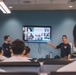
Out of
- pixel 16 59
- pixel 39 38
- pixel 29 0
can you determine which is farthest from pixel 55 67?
pixel 39 38

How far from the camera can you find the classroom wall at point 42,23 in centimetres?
852

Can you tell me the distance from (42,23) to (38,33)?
1.57 ft

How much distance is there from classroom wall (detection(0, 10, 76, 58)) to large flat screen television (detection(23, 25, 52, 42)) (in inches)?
7.9

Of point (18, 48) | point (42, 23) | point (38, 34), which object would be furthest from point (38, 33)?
point (18, 48)

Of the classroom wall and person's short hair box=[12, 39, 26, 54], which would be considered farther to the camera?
the classroom wall

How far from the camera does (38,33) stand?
8438mm

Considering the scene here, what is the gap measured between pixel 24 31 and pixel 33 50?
2.89ft

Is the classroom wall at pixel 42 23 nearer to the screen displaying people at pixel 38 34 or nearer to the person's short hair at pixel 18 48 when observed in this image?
the screen displaying people at pixel 38 34

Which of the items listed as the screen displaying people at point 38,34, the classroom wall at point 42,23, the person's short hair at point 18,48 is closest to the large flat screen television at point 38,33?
the screen displaying people at point 38,34

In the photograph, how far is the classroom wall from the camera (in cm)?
852

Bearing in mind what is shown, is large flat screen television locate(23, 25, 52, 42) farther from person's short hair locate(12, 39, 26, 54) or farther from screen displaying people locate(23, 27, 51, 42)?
person's short hair locate(12, 39, 26, 54)

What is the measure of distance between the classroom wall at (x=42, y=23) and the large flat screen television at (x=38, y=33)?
0.20 meters

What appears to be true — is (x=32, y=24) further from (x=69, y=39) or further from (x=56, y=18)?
(x=69, y=39)

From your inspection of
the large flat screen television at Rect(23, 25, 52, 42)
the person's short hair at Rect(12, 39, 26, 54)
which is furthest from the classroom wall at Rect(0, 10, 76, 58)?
the person's short hair at Rect(12, 39, 26, 54)
